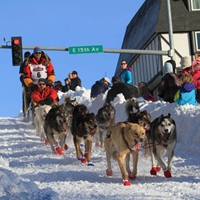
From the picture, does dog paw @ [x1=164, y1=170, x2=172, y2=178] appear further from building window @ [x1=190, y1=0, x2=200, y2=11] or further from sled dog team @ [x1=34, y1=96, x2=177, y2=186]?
building window @ [x1=190, y1=0, x2=200, y2=11]

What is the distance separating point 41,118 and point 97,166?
475 cm

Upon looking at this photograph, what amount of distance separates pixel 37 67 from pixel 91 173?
6518mm

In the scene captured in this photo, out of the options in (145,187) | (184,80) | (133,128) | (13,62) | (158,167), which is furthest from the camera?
(13,62)

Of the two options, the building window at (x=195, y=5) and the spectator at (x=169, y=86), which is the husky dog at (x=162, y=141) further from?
the building window at (x=195, y=5)

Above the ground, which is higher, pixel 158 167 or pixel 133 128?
pixel 133 128

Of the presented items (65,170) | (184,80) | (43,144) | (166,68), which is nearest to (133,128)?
(65,170)

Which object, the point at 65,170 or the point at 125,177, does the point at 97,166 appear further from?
the point at 125,177

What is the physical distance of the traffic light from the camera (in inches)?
902

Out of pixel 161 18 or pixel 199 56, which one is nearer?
pixel 199 56

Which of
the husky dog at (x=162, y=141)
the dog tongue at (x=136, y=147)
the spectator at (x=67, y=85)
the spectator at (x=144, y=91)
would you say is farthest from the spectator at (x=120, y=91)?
the spectator at (x=67, y=85)

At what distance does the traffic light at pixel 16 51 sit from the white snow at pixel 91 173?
696cm

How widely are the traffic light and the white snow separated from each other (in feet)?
22.8

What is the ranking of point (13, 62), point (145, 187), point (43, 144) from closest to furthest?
point (145, 187), point (43, 144), point (13, 62)

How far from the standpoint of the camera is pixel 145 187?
8.37 meters
